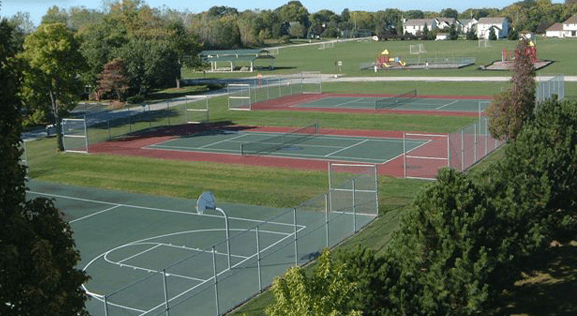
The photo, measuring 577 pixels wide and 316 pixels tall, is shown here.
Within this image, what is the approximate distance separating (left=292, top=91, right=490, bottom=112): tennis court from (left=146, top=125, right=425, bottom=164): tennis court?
1252cm

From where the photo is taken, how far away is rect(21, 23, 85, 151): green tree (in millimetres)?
47125

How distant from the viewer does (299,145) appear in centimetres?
4738

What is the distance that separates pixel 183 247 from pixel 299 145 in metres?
21.0

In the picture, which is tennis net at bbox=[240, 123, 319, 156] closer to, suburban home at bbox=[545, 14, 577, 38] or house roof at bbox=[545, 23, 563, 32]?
suburban home at bbox=[545, 14, 577, 38]

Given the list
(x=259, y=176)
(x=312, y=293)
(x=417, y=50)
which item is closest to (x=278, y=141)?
(x=259, y=176)

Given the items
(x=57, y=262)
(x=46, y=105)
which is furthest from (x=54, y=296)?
(x=46, y=105)

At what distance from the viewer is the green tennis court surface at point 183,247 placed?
2253 cm

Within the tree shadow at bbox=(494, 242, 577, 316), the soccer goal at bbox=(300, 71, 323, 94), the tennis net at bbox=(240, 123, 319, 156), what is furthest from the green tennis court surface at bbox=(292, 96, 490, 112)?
the tree shadow at bbox=(494, 242, 577, 316)

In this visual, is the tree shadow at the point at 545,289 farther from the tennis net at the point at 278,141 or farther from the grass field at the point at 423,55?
the grass field at the point at 423,55

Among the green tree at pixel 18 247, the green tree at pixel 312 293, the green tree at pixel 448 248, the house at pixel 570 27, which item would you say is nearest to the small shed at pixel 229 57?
the green tree at pixel 448 248

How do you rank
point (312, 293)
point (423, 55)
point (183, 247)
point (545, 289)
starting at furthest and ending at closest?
point (423, 55) → point (183, 247) → point (545, 289) → point (312, 293)

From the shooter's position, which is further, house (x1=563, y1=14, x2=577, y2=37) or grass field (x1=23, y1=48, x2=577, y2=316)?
house (x1=563, y1=14, x2=577, y2=37)

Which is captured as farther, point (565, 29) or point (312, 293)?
point (565, 29)

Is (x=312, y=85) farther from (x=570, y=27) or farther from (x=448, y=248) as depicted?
(x=570, y=27)
